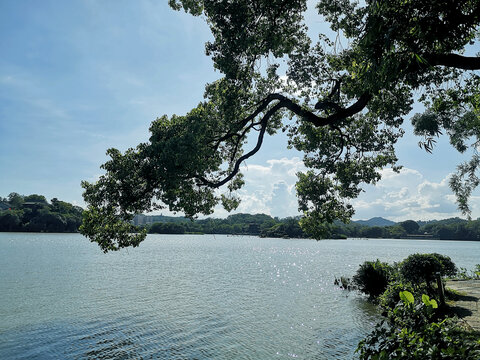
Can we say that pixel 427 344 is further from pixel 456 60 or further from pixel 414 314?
pixel 456 60

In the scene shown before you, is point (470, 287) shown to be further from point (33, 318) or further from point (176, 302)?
point (33, 318)

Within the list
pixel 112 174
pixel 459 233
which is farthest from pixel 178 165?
pixel 459 233

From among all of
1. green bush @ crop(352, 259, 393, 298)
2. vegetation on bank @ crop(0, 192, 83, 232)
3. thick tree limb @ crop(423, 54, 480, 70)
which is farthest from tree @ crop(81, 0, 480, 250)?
vegetation on bank @ crop(0, 192, 83, 232)

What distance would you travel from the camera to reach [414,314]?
594 cm

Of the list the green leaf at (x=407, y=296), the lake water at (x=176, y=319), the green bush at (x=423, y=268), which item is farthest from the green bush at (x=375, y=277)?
the green leaf at (x=407, y=296)

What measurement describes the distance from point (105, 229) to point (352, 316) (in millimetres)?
16533

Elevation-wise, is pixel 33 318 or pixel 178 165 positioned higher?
pixel 178 165

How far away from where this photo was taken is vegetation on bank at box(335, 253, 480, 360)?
5.06 metres

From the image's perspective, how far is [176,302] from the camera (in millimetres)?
24344

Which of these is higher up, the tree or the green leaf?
the tree

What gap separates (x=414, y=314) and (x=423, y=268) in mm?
15070

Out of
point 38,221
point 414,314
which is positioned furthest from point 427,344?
point 38,221

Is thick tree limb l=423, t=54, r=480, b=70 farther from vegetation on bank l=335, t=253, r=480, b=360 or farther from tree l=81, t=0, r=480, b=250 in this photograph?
vegetation on bank l=335, t=253, r=480, b=360

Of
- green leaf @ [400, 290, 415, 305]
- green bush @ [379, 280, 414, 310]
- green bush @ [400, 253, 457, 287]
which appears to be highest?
green leaf @ [400, 290, 415, 305]
